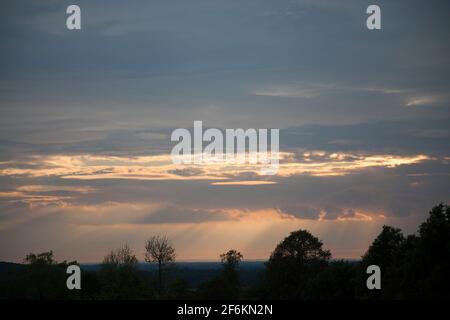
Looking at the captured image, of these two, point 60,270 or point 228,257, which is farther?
point 228,257

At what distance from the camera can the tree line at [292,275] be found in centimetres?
6688

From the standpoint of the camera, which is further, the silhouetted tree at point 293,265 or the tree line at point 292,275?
the silhouetted tree at point 293,265

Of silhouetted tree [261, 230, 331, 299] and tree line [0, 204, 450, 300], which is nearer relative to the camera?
tree line [0, 204, 450, 300]

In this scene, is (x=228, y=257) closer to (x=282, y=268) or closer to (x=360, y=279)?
(x=282, y=268)

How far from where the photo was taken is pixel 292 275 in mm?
96562

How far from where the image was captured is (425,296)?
63594 mm

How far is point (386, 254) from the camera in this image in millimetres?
78812

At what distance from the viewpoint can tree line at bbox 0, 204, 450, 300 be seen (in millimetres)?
66875
